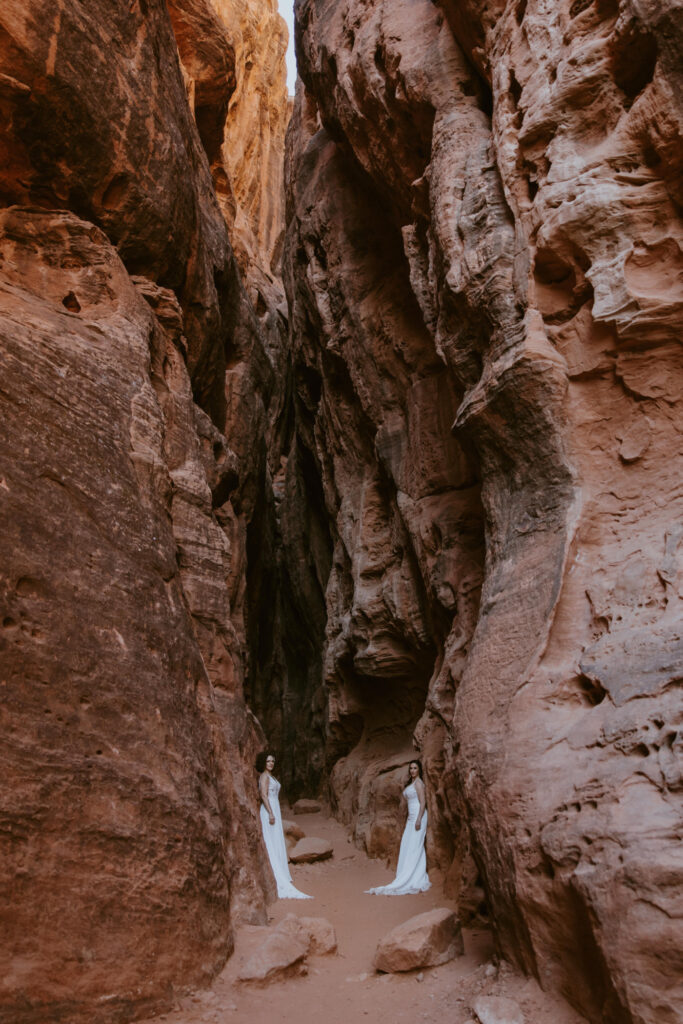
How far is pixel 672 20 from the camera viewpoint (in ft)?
22.9

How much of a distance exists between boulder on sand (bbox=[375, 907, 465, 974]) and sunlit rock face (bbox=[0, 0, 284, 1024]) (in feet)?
4.17

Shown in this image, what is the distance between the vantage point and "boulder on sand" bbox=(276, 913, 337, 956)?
21.8 ft

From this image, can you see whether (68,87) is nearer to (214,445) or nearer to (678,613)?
(214,445)

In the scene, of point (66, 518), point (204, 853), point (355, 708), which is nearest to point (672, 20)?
point (66, 518)

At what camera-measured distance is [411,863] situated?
9.77m

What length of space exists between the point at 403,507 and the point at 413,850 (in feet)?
16.3

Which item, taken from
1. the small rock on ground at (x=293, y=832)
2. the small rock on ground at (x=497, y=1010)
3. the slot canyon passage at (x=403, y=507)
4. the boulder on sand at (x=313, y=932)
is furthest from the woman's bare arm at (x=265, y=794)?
the small rock on ground at (x=497, y=1010)

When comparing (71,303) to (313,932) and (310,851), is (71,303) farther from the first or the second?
(310,851)

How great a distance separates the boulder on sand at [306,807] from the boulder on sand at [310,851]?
164 inches

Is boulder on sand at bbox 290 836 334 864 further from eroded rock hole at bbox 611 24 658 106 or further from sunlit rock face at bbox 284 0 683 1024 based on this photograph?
eroded rock hole at bbox 611 24 658 106

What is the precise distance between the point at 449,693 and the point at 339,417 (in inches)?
299

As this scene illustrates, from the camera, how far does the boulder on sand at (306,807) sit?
1609 cm

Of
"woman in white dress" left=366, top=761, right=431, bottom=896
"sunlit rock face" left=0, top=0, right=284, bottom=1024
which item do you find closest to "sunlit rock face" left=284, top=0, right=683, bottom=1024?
"woman in white dress" left=366, top=761, right=431, bottom=896

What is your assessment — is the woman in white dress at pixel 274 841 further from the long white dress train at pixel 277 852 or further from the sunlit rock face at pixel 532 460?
the sunlit rock face at pixel 532 460
